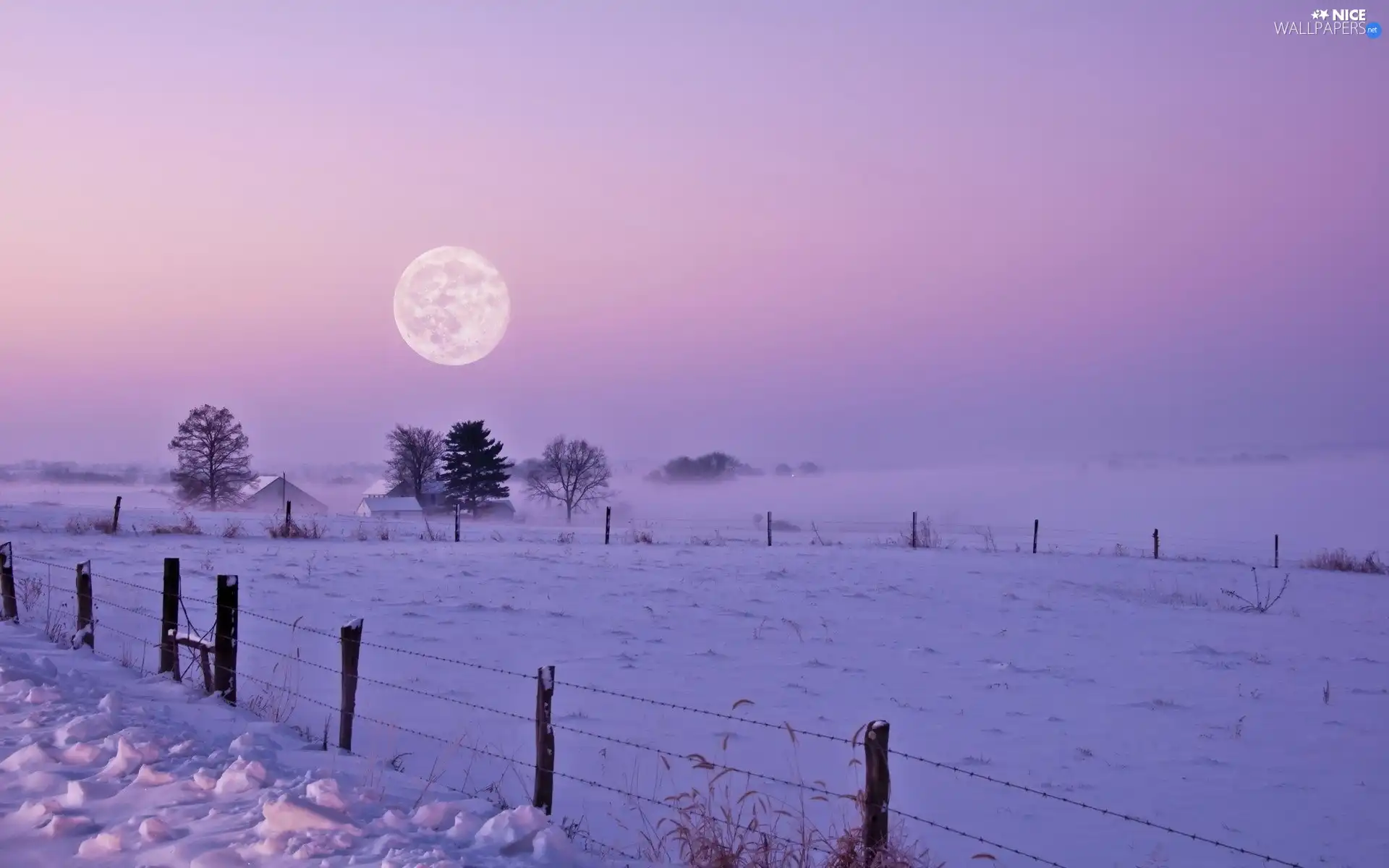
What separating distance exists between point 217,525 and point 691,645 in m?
27.2

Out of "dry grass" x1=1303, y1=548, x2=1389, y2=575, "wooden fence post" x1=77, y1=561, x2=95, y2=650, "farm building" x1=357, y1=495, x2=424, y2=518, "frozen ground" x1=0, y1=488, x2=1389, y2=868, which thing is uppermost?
"wooden fence post" x1=77, y1=561, x2=95, y2=650

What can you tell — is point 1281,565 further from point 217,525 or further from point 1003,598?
point 217,525

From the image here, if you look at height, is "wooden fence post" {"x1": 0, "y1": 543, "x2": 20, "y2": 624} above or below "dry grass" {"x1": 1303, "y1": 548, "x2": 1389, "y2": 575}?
above

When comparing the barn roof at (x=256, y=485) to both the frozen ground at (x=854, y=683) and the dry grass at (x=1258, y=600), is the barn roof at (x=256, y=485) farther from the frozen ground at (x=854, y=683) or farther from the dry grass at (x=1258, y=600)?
the dry grass at (x=1258, y=600)

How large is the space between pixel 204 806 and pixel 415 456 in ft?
267

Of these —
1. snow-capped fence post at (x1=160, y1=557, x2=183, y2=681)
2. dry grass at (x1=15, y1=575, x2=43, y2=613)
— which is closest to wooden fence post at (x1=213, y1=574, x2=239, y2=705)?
snow-capped fence post at (x1=160, y1=557, x2=183, y2=681)

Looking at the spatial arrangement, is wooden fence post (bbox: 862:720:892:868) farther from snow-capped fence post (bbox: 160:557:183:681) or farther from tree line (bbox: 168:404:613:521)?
tree line (bbox: 168:404:613:521)

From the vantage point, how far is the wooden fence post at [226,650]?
888 centimetres

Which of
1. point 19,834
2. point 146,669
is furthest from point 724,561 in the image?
point 19,834

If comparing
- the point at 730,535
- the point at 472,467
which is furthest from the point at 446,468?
the point at 730,535

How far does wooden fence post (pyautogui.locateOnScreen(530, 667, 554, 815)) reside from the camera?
6211mm

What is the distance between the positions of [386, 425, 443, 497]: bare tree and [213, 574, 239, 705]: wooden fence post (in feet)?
249

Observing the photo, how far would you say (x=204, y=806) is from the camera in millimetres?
5508

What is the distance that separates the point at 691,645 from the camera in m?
13.9
